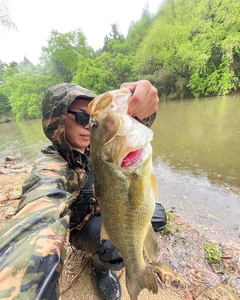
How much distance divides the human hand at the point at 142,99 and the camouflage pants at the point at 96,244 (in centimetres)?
121

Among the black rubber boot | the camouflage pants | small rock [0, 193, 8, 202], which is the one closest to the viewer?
the camouflage pants

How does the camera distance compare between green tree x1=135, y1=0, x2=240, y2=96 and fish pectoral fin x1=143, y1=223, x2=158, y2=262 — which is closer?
fish pectoral fin x1=143, y1=223, x2=158, y2=262

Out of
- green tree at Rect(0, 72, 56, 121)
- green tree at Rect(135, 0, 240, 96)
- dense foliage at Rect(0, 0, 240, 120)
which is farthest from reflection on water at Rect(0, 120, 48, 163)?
green tree at Rect(0, 72, 56, 121)

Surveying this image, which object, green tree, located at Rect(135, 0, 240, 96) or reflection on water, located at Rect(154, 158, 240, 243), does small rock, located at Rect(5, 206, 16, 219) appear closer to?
reflection on water, located at Rect(154, 158, 240, 243)

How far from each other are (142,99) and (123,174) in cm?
49

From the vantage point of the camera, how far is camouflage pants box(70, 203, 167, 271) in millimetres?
1833

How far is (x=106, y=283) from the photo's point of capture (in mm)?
2025

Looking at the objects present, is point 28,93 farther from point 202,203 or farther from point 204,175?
point 202,203

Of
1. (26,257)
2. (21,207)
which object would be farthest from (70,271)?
(26,257)

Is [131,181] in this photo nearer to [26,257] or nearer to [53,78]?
[26,257]

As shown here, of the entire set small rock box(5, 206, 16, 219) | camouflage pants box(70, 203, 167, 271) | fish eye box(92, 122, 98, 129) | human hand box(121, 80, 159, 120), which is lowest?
small rock box(5, 206, 16, 219)

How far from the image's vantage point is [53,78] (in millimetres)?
39500

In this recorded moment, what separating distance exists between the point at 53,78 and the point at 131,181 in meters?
43.1

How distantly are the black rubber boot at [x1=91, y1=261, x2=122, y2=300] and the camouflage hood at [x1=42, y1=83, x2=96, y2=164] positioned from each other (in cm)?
122
